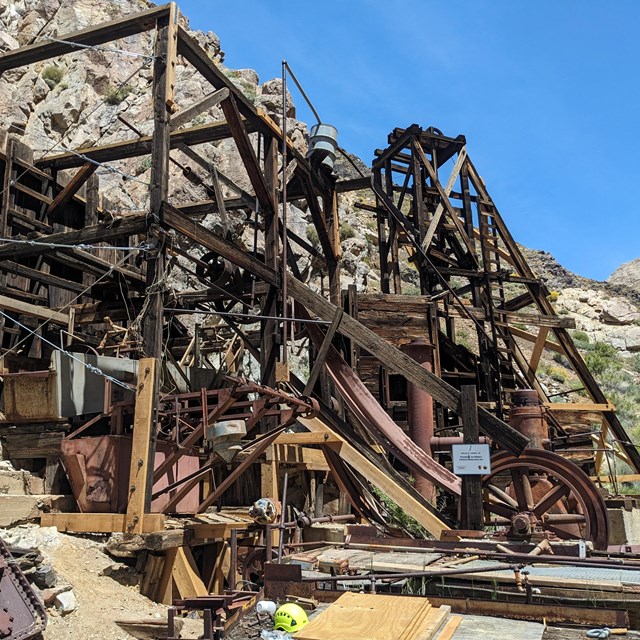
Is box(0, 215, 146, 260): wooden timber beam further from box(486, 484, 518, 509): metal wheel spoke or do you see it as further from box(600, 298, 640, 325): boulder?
box(600, 298, 640, 325): boulder

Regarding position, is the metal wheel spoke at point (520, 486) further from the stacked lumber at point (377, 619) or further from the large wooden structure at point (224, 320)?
the stacked lumber at point (377, 619)

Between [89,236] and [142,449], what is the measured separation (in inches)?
125

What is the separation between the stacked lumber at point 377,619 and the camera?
153 inches

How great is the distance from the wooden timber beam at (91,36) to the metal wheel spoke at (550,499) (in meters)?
8.41

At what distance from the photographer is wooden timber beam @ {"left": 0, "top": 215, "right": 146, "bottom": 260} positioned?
29.7ft

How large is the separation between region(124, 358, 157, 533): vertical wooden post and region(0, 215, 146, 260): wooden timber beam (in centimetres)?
185

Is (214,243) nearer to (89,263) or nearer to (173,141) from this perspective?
(173,141)

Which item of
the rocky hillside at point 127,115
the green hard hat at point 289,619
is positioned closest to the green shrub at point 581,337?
the rocky hillside at point 127,115

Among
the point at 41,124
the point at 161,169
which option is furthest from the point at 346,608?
the point at 41,124

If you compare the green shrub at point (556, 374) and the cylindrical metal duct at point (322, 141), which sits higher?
the cylindrical metal duct at point (322, 141)

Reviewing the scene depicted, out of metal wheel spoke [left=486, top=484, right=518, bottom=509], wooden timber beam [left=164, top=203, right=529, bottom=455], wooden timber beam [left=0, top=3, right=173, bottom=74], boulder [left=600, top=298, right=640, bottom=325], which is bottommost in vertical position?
metal wheel spoke [left=486, top=484, right=518, bottom=509]

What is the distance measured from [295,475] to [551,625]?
28.7 feet

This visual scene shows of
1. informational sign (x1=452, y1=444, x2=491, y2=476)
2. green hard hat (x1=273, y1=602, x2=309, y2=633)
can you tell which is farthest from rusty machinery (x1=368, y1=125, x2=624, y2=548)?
green hard hat (x1=273, y1=602, x2=309, y2=633)

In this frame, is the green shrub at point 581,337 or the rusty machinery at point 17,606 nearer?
the rusty machinery at point 17,606
